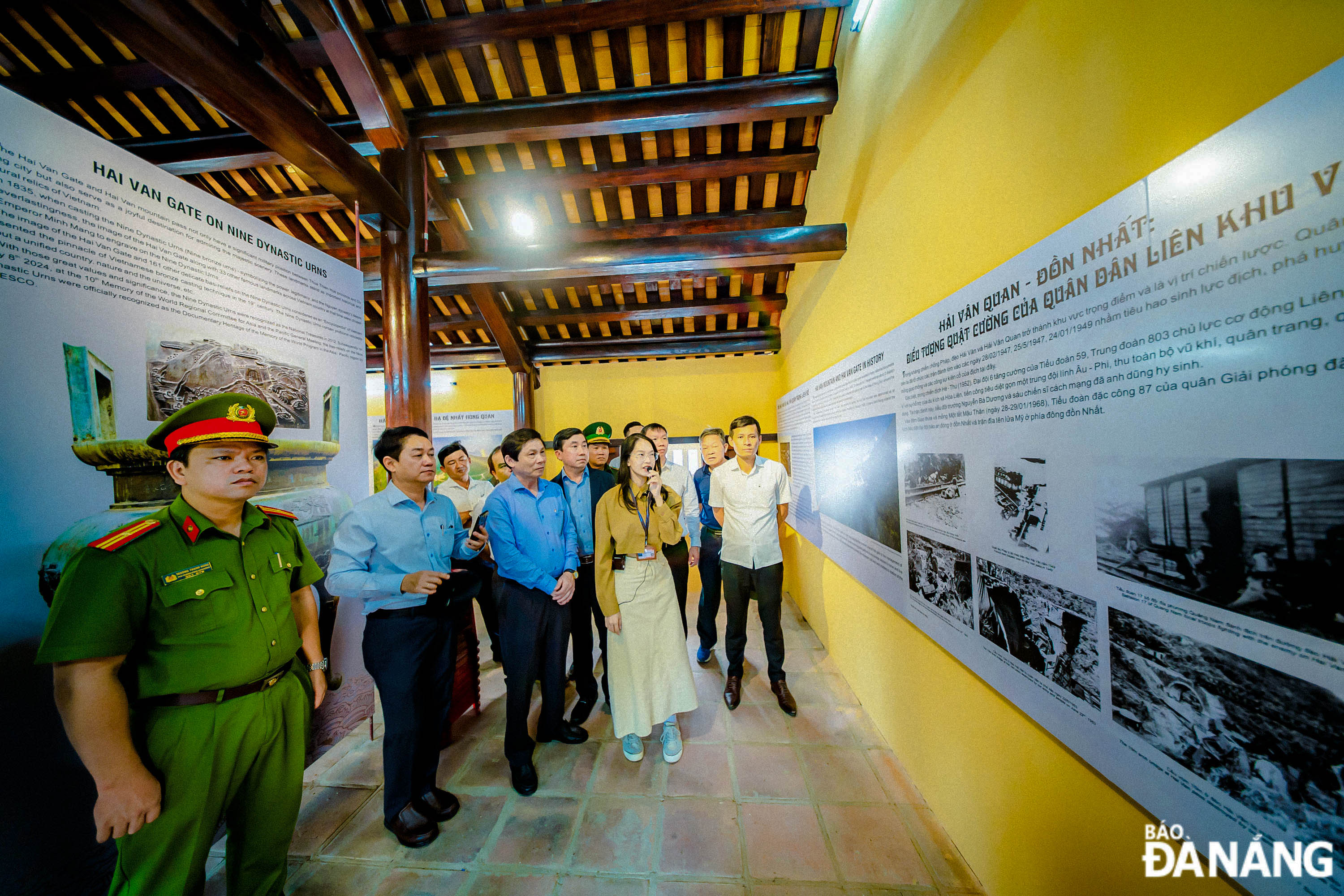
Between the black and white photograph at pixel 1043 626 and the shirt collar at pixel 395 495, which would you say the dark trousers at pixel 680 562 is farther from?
the black and white photograph at pixel 1043 626

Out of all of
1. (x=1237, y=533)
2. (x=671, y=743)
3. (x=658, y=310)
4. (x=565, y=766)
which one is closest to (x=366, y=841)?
(x=565, y=766)

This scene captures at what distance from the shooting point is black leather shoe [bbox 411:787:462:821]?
205 centimetres

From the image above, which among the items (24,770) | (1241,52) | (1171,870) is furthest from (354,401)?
(1171,870)

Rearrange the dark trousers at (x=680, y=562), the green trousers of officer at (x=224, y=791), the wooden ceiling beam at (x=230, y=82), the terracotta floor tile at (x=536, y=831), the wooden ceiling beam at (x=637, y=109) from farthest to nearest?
the dark trousers at (x=680, y=562)
the wooden ceiling beam at (x=637, y=109)
the terracotta floor tile at (x=536, y=831)
the wooden ceiling beam at (x=230, y=82)
the green trousers of officer at (x=224, y=791)

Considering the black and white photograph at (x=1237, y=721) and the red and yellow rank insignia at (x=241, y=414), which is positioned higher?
the red and yellow rank insignia at (x=241, y=414)

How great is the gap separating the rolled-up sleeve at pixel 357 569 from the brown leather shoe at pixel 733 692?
228 cm

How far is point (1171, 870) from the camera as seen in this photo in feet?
3.34

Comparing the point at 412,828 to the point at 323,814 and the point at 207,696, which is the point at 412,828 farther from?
the point at 207,696

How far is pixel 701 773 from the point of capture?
7.63 feet

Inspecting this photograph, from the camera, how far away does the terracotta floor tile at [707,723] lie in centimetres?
259

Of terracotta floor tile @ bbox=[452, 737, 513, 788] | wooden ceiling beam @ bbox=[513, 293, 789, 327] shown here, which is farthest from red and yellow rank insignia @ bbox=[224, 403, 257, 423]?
wooden ceiling beam @ bbox=[513, 293, 789, 327]

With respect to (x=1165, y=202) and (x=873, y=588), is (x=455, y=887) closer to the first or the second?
(x=873, y=588)

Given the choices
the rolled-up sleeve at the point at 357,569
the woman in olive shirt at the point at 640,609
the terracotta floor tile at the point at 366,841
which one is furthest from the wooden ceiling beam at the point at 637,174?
the terracotta floor tile at the point at 366,841

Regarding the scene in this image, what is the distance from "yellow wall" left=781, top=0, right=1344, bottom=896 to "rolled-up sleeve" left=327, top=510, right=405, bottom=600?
2640 mm
